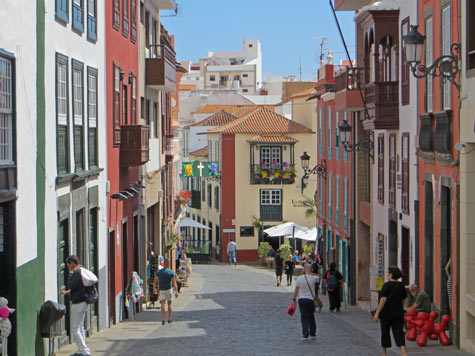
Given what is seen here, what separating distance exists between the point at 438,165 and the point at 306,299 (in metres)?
3.75

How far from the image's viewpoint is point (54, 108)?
14945 millimetres

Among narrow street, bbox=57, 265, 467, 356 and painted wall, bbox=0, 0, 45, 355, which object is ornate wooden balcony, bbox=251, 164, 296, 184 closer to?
narrow street, bbox=57, 265, 467, 356

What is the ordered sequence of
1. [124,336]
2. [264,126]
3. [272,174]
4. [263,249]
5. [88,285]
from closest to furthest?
[88,285], [124,336], [263,249], [272,174], [264,126]

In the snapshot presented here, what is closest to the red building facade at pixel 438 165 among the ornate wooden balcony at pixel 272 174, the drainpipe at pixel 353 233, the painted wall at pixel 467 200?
the painted wall at pixel 467 200

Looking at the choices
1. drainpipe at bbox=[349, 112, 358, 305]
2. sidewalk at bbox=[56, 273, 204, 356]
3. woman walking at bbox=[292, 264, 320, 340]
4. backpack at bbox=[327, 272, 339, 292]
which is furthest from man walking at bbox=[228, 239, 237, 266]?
woman walking at bbox=[292, 264, 320, 340]

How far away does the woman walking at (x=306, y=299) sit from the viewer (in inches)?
639

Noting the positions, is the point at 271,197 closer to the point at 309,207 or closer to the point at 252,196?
the point at 252,196

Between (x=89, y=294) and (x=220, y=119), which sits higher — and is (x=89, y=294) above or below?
below

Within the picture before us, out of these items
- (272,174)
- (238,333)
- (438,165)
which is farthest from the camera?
(272,174)

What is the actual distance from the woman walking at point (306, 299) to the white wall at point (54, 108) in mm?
4224

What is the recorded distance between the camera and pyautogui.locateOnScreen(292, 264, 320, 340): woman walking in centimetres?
1622

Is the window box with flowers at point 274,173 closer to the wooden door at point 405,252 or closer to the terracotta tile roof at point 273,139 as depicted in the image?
the terracotta tile roof at point 273,139

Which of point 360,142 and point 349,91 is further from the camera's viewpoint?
point 360,142

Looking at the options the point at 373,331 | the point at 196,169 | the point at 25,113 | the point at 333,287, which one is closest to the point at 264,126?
the point at 196,169
